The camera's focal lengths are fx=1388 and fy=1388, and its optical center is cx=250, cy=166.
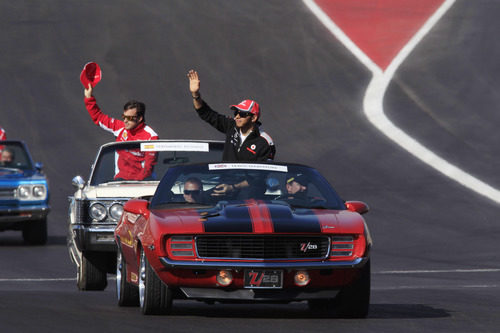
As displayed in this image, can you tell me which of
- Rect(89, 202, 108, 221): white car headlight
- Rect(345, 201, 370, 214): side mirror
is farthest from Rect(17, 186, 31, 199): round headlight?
Rect(345, 201, 370, 214): side mirror

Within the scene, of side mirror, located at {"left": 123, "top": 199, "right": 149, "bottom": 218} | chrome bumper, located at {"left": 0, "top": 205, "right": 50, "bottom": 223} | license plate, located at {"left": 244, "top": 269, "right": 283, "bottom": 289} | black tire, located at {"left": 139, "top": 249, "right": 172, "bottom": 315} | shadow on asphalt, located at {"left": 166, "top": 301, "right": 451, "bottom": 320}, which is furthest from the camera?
chrome bumper, located at {"left": 0, "top": 205, "right": 50, "bottom": 223}

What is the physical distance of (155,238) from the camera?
973 centimetres

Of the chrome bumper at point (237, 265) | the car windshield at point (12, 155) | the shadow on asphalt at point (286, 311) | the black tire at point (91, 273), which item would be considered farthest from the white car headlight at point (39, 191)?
the chrome bumper at point (237, 265)

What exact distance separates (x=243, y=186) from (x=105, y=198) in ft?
9.74

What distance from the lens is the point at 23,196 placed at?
20797 millimetres

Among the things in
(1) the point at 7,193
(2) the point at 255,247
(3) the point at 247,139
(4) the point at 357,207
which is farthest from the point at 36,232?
(2) the point at 255,247

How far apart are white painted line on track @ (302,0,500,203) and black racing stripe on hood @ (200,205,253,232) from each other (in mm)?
16500

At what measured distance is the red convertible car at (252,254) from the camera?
31.5 ft

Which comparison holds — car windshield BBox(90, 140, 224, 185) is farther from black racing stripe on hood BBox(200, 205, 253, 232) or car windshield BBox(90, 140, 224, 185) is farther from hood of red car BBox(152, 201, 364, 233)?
black racing stripe on hood BBox(200, 205, 253, 232)

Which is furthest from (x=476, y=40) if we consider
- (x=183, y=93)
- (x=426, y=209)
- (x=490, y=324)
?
(x=490, y=324)

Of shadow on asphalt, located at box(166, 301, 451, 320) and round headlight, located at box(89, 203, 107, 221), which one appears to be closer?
shadow on asphalt, located at box(166, 301, 451, 320)

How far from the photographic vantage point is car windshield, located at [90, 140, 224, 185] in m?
13.8

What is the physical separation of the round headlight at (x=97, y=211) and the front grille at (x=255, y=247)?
147 inches

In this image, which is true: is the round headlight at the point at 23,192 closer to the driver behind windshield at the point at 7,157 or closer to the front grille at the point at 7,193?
the front grille at the point at 7,193
